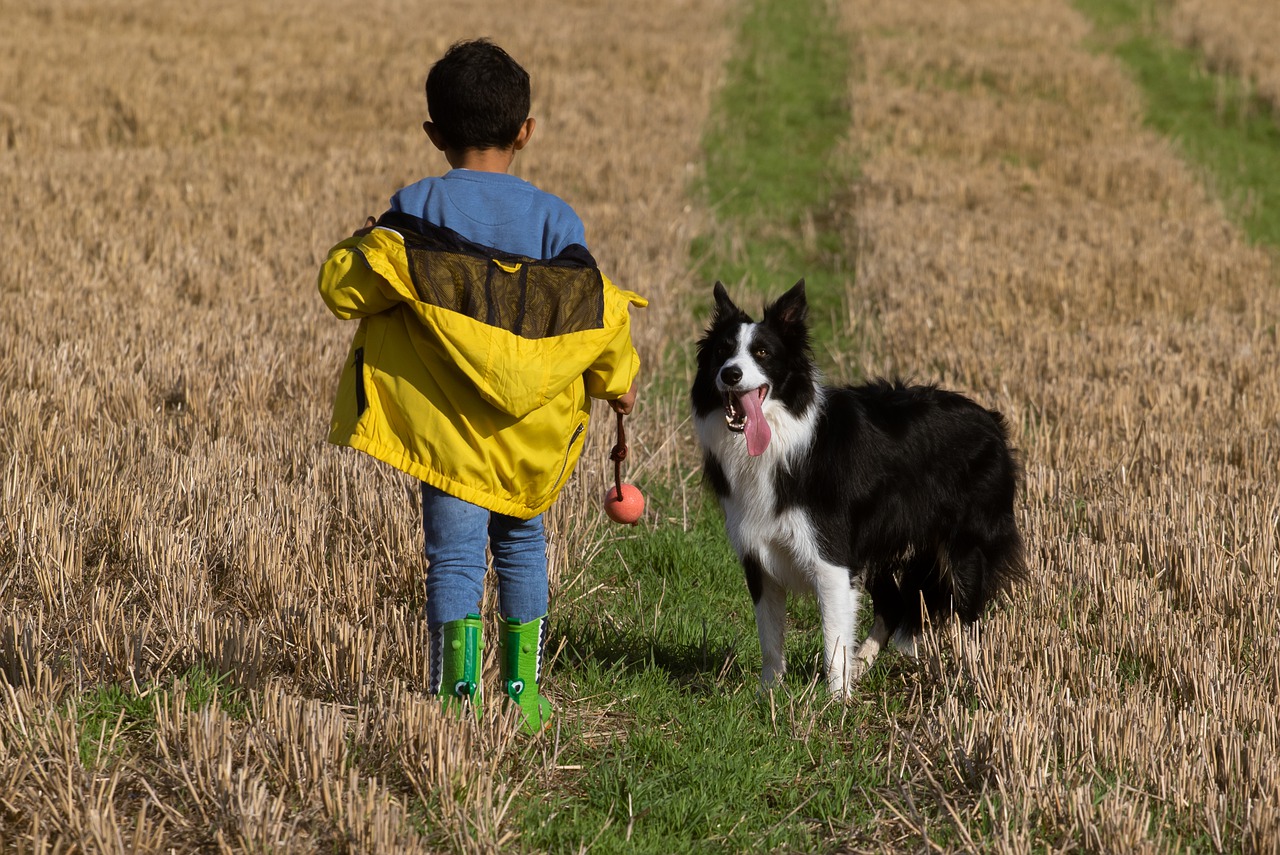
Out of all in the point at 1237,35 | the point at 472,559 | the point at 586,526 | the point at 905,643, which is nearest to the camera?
the point at 472,559

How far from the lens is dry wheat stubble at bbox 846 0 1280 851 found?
3.16 metres

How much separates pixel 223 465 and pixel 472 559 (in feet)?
7.66

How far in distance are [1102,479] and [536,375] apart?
135 inches

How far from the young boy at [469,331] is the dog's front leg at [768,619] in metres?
0.98

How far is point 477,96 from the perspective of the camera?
301cm

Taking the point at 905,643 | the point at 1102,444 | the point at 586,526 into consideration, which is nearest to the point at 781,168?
the point at 1102,444

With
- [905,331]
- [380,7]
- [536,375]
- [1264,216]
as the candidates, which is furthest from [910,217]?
[380,7]

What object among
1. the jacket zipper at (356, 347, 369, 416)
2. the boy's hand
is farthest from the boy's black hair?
the boy's hand

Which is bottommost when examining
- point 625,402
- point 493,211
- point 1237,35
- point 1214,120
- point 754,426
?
point 754,426

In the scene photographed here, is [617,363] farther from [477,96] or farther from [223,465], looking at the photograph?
[223,465]

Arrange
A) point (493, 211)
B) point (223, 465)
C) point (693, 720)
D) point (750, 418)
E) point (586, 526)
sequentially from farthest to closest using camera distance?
point (223, 465) → point (586, 526) → point (750, 418) → point (693, 720) → point (493, 211)

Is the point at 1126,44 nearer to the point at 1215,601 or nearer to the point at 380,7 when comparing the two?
the point at 380,7

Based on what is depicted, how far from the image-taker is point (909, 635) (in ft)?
14.0

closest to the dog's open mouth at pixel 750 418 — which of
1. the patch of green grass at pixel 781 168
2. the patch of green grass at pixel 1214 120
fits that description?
the patch of green grass at pixel 781 168
